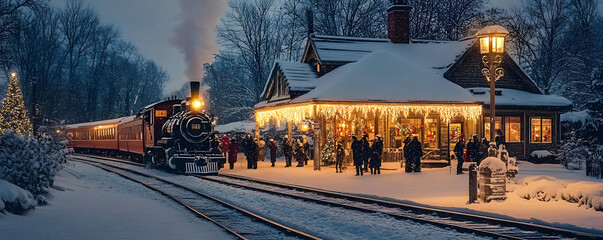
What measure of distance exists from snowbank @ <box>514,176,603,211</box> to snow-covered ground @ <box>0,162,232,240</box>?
7.44 meters

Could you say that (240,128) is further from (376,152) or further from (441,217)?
(441,217)

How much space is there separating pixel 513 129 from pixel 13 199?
25.1 meters

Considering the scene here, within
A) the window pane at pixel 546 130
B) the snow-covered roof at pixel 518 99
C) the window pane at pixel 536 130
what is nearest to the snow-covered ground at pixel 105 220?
the snow-covered roof at pixel 518 99

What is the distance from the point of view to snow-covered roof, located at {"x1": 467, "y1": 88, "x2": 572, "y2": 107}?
2908cm

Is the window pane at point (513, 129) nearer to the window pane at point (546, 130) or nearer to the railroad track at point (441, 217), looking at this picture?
the window pane at point (546, 130)

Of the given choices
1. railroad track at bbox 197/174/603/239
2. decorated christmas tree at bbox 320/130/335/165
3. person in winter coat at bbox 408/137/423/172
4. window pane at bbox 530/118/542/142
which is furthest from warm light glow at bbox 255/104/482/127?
railroad track at bbox 197/174/603/239

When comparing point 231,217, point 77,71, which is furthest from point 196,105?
point 77,71

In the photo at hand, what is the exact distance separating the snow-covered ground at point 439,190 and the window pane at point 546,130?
9.62 metres

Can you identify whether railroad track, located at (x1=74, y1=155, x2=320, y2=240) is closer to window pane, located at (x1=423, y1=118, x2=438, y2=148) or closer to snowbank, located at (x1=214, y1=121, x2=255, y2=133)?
window pane, located at (x1=423, y1=118, x2=438, y2=148)

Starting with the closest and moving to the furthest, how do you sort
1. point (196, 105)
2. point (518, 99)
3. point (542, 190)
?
point (542, 190), point (196, 105), point (518, 99)

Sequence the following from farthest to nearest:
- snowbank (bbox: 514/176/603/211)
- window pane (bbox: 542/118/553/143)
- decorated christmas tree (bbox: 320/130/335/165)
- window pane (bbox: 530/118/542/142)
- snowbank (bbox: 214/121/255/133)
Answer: snowbank (bbox: 214/121/255/133)
window pane (bbox: 542/118/553/143)
window pane (bbox: 530/118/542/142)
decorated christmas tree (bbox: 320/130/335/165)
snowbank (bbox: 514/176/603/211)

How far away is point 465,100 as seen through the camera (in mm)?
24828

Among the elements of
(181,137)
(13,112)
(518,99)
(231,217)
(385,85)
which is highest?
(385,85)

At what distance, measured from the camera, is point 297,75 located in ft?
95.0
